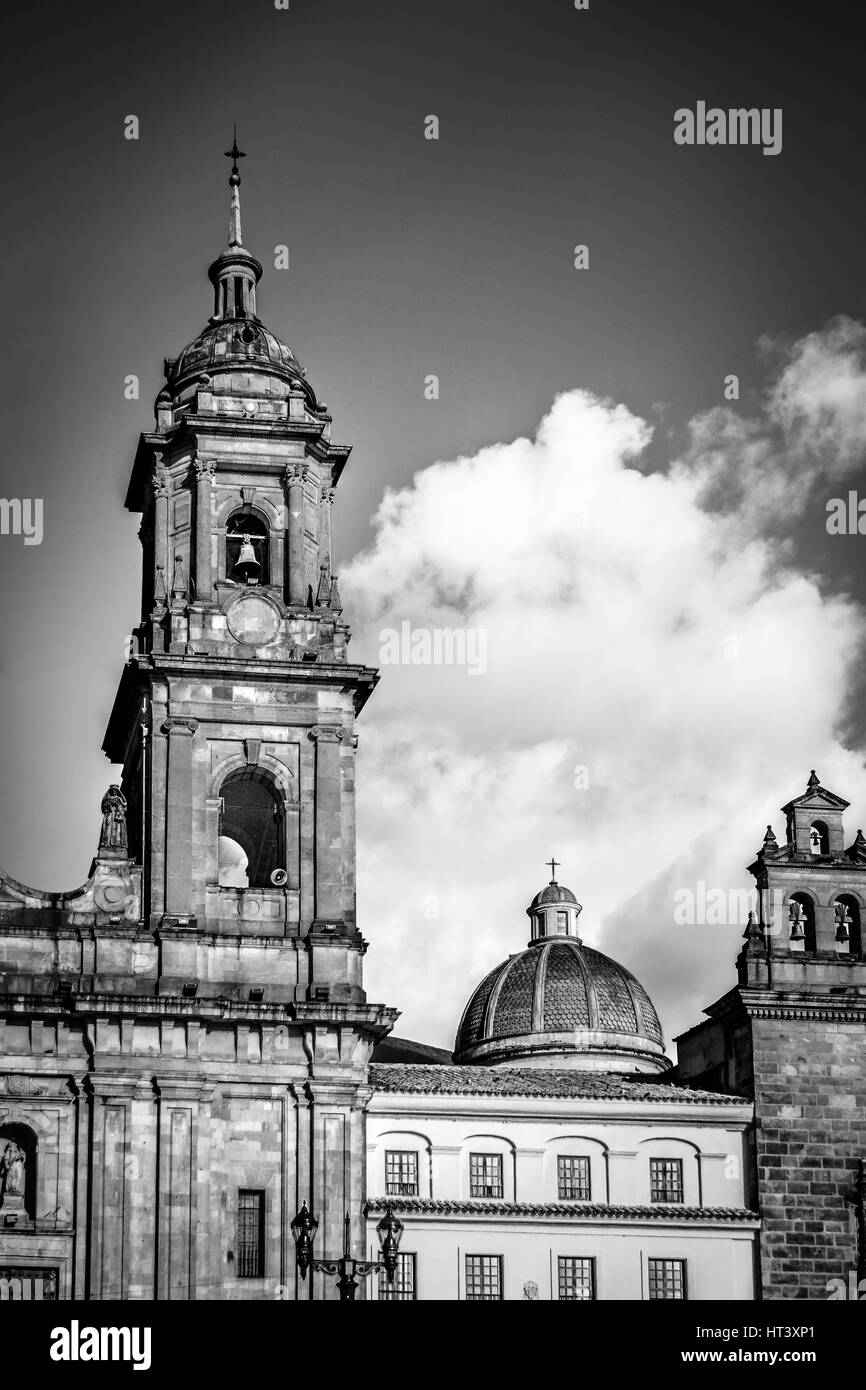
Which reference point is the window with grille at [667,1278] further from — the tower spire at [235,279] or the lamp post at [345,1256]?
the tower spire at [235,279]

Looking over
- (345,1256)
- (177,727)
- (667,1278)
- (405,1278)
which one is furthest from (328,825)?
(667,1278)

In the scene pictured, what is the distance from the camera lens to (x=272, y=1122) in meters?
51.7

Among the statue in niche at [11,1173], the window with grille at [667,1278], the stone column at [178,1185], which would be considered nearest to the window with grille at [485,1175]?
the window with grille at [667,1278]

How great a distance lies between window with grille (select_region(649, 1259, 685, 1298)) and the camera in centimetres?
5406

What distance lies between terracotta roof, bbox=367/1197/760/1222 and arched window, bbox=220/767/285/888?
8006 mm

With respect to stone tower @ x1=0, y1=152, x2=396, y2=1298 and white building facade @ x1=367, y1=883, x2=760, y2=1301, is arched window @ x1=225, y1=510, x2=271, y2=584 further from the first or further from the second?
white building facade @ x1=367, y1=883, x2=760, y2=1301

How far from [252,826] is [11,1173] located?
1110 cm

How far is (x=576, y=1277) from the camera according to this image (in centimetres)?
5381

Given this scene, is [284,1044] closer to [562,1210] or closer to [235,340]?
[562,1210]

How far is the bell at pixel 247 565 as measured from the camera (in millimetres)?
56812

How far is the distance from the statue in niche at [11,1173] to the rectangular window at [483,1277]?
10.0 metres
